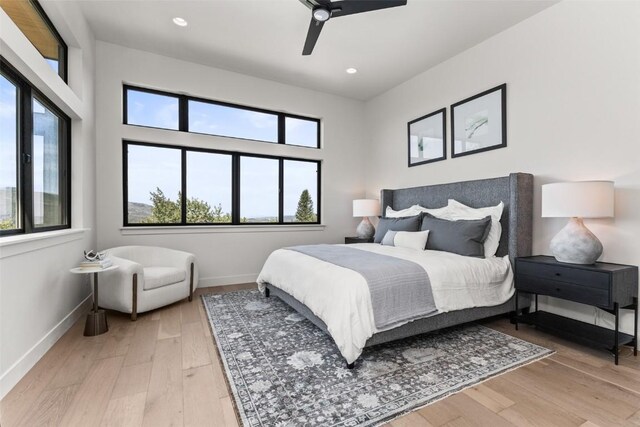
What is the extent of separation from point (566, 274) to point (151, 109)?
4.97m

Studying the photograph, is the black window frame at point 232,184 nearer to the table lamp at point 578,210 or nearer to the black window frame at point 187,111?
the black window frame at point 187,111

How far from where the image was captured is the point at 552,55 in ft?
9.60

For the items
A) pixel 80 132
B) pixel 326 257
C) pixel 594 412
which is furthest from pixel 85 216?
pixel 594 412

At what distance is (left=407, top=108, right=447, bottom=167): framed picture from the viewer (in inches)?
161

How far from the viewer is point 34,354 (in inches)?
82.4

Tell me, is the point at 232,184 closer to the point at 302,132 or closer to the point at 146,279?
the point at 302,132

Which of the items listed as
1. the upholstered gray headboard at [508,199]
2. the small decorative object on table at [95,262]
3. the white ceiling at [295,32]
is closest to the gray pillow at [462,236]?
the upholstered gray headboard at [508,199]

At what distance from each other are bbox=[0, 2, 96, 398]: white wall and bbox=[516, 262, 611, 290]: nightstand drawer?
3.81m

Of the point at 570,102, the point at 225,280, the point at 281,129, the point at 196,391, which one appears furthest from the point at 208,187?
the point at 570,102

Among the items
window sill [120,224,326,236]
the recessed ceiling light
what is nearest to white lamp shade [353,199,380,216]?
window sill [120,224,326,236]

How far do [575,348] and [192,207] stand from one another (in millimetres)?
4473

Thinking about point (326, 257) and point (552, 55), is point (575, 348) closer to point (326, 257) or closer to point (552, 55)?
point (326, 257)

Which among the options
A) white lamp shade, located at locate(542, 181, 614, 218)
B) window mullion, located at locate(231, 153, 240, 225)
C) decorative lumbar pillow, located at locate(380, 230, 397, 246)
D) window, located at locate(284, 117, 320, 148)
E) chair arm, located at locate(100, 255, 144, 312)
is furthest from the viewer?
window, located at locate(284, 117, 320, 148)

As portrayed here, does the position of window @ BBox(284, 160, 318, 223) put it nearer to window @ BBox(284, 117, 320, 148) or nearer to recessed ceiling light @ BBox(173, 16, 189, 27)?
window @ BBox(284, 117, 320, 148)
